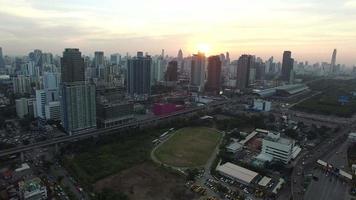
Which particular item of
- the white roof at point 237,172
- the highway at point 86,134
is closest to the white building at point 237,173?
the white roof at point 237,172

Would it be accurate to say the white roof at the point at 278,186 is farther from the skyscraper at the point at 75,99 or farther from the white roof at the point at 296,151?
the skyscraper at the point at 75,99

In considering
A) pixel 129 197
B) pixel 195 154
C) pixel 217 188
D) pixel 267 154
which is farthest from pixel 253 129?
pixel 129 197

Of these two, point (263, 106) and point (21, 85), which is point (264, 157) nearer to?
point (263, 106)

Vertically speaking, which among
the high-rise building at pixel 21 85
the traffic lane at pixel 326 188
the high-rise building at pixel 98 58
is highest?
the high-rise building at pixel 98 58

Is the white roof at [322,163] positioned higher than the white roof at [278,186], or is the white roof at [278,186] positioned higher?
the white roof at [322,163]

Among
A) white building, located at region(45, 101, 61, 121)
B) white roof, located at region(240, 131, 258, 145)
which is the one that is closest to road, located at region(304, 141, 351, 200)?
white roof, located at region(240, 131, 258, 145)

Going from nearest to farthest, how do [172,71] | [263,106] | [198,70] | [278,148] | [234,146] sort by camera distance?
1. [278,148]
2. [234,146]
3. [263,106]
4. [198,70]
5. [172,71]

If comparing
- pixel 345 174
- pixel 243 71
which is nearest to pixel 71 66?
pixel 345 174
